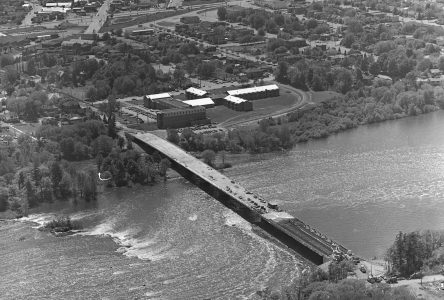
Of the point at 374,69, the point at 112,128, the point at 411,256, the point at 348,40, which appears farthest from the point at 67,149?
the point at 348,40

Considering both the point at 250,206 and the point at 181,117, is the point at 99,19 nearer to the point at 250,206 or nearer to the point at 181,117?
the point at 181,117

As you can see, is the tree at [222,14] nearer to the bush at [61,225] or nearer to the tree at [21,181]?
the tree at [21,181]

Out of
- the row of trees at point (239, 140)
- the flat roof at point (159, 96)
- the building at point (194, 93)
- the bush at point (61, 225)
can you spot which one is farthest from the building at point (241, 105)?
the bush at point (61, 225)

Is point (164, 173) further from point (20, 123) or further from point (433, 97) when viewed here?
point (433, 97)

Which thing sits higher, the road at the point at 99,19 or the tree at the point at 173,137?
the tree at the point at 173,137

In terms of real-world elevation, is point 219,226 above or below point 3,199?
above

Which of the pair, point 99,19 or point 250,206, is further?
point 99,19

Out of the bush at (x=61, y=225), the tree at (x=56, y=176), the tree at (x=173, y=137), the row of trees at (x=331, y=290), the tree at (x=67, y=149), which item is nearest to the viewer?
the row of trees at (x=331, y=290)
